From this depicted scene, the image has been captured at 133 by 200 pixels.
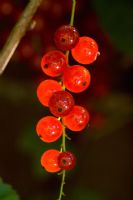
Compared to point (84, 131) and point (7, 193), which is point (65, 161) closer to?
point (7, 193)

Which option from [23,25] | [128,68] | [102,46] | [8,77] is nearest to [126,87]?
[128,68]

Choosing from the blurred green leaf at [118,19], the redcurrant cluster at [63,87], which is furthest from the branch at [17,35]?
the blurred green leaf at [118,19]

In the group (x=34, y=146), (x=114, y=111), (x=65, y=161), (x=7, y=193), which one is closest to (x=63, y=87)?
(x=65, y=161)

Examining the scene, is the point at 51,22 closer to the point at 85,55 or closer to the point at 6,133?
the point at 6,133

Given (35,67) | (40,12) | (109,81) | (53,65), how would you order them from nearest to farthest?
(53,65), (40,12), (35,67), (109,81)

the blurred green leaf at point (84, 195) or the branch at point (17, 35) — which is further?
the blurred green leaf at point (84, 195)

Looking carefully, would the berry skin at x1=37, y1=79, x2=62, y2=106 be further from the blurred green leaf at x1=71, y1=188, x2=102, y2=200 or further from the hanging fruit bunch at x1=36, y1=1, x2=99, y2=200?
the blurred green leaf at x1=71, y1=188, x2=102, y2=200

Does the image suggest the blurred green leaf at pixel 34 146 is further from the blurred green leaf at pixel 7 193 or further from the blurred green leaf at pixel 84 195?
the blurred green leaf at pixel 7 193
